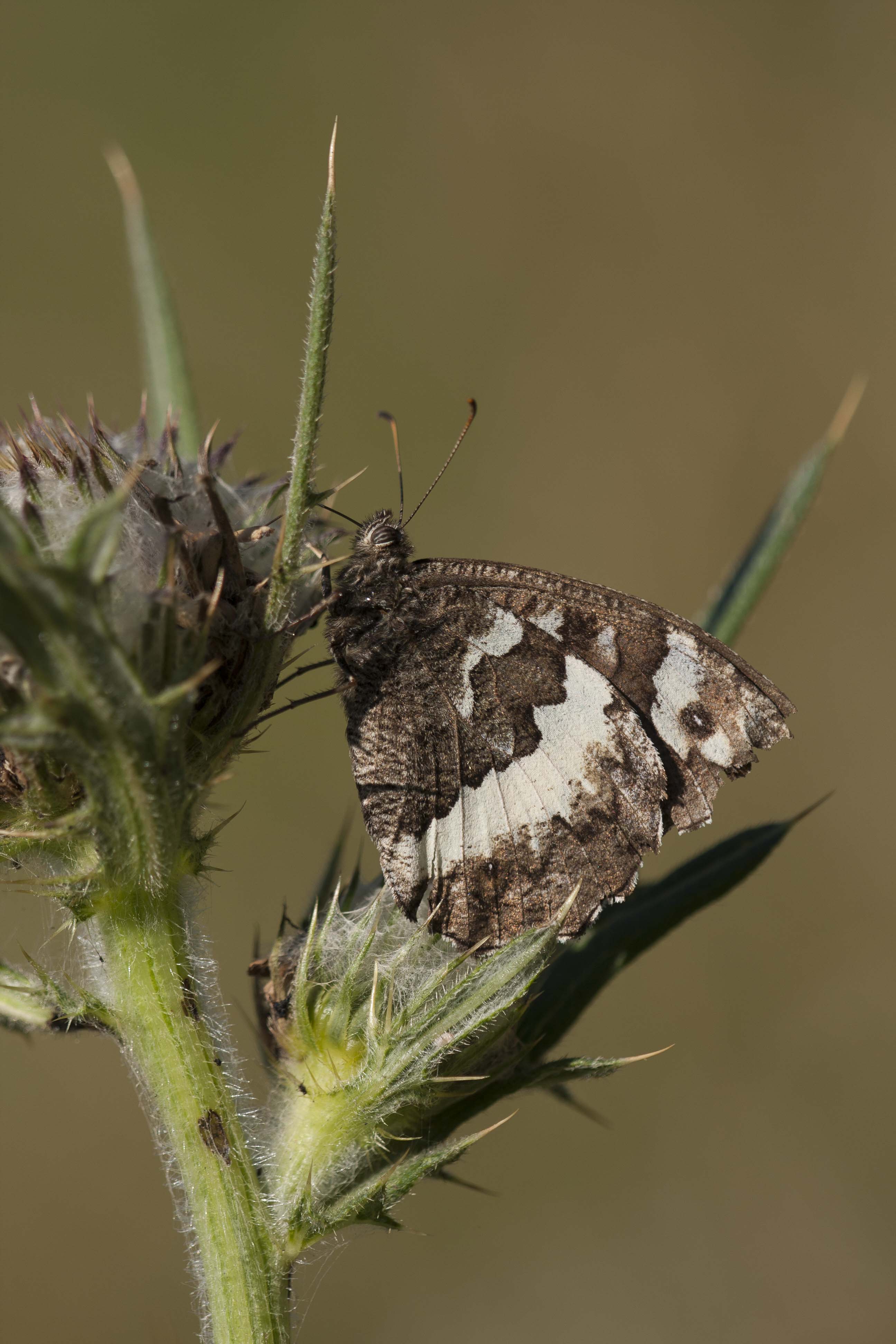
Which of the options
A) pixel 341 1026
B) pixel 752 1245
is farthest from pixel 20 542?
pixel 752 1245

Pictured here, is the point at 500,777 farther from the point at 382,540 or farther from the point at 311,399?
the point at 311,399

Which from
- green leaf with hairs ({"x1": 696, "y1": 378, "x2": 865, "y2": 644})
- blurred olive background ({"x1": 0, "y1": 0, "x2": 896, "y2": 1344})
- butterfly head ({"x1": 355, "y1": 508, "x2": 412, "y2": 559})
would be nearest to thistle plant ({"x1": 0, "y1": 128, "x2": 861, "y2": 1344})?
butterfly head ({"x1": 355, "y1": 508, "x2": 412, "y2": 559})

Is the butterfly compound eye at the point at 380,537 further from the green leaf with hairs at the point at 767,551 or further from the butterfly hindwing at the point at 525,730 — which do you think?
the green leaf with hairs at the point at 767,551

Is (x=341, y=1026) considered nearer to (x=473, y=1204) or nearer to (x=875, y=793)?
(x=473, y=1204)

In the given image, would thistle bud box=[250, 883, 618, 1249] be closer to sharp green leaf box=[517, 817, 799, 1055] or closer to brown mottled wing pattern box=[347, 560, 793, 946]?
sharp green leaf box=[517, 817, 799, 1055]

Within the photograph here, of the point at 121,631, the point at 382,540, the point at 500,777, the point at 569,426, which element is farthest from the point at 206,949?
the point at 569,426

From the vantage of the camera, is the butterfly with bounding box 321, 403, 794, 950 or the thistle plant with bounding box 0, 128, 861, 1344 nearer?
the thistle plant with bounding box 0, 128, 861, 1344
